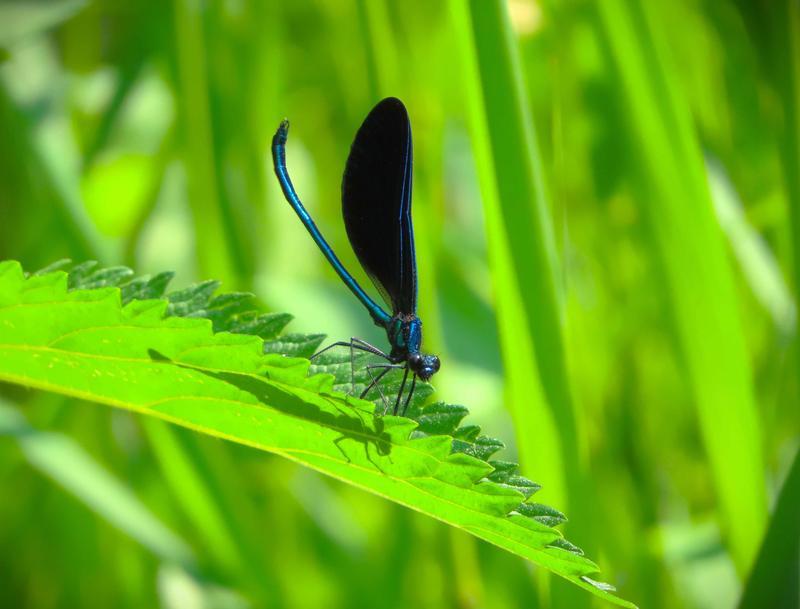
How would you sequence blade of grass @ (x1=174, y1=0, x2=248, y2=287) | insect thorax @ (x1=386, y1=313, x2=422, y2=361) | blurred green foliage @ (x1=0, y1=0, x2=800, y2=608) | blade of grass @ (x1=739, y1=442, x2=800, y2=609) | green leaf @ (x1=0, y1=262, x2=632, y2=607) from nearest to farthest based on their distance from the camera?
1. green leaf @ (x1=0, y1=262, x2=632, y2=607)
2. blade of grass @ (x1=739, y1=442, x2=800, y2=609)
3. blurred green foliage @ (x1=0, y1=0, x2=800, y2=608)
4. insect thorax @ (x1=386, y1=313, x2=422, y2=361)
5. blade of grass @ (x1=174, y1=0, x2=248, y2=287)

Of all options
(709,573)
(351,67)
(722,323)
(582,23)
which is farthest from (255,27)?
(709,573)

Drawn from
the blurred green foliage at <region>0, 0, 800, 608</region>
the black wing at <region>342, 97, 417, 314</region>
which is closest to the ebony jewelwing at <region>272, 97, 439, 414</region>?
the black wing at <region>342, 97, 417, 314</region>

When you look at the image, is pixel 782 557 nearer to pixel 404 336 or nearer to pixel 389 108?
pixel 404 336

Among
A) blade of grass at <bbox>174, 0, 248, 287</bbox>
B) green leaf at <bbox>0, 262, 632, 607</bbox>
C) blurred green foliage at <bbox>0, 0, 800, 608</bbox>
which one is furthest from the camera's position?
blade of grass at <bbox>174, 0, 248, 287</bbox>

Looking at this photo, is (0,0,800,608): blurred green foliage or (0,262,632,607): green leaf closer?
(0,262,632,607): green leaf

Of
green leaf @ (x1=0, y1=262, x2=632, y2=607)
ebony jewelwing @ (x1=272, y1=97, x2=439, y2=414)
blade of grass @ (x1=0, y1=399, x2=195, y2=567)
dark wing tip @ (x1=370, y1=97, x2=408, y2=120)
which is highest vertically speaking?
dark wing tip @ (x1=370, y1=97, x2=408, y2=120)

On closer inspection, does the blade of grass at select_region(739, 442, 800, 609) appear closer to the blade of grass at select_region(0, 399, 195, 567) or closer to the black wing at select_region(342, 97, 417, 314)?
the black wing at select_region(342, 97, 417, 314)
